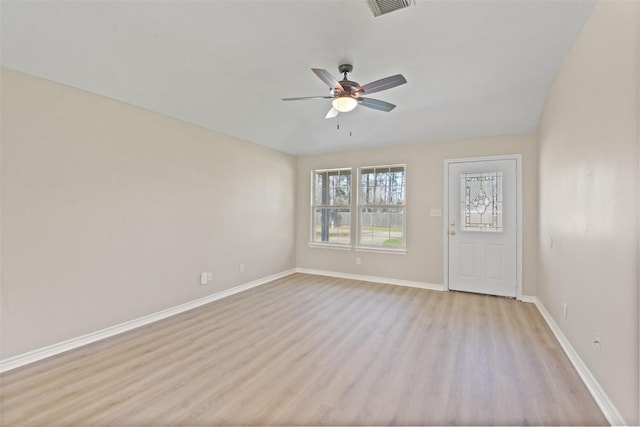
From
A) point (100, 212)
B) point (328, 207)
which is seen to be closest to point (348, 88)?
point (100, 212)

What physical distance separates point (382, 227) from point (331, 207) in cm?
110

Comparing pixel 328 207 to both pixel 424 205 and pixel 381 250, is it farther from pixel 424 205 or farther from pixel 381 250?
pixel 424 205

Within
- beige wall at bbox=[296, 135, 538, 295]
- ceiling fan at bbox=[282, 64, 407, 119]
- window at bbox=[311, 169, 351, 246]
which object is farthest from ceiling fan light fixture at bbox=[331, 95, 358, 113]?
window at bbox=[311, 169, 351, 246]

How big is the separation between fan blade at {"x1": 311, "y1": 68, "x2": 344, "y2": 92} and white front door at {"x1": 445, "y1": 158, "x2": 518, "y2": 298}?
9.38 ft

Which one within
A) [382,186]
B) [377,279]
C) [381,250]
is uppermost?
[382,186]

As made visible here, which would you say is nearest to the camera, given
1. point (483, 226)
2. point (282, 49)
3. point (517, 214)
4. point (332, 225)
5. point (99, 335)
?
point (282, 49)

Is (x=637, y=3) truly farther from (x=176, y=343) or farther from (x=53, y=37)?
(x=176, y=343)

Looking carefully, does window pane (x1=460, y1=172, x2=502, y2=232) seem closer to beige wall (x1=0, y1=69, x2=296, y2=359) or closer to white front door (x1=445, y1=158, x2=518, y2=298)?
white front door (x1=445, y1=158, x2=518, y2=298)

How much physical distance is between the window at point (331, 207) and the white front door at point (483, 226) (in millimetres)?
1810

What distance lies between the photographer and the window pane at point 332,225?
5.46 m

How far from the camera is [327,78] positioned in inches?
88.7

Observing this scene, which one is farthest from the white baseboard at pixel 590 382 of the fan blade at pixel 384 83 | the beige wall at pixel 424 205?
the fan blade at pixel 384 83

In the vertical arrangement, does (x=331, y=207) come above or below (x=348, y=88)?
below

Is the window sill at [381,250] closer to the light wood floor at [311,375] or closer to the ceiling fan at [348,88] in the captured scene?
the light wood floor at [311,375]
